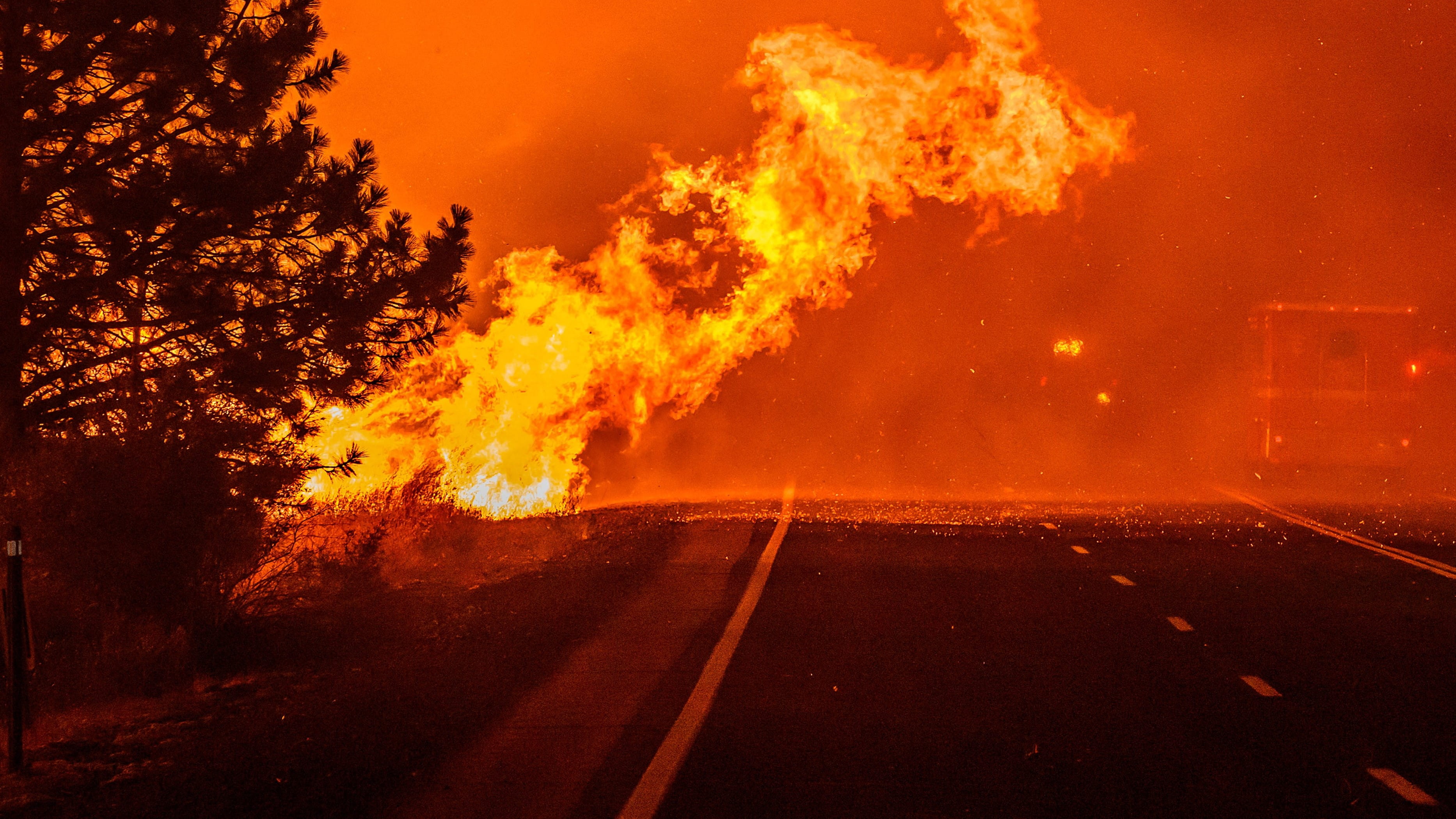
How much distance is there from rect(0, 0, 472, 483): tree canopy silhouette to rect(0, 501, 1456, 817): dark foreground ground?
2875 millimetres

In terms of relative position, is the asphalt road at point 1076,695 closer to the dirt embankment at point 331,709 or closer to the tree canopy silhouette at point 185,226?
the dirt embankment at point 331,709

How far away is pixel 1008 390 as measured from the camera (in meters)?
44.3

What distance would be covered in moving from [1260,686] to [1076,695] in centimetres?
130

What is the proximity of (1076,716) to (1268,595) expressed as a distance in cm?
557

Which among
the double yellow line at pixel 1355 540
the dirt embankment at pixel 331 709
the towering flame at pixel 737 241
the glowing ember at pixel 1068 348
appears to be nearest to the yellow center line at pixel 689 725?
the dirt embankment at pixel 331 709

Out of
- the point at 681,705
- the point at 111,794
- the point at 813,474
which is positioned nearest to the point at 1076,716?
the point at 681,705

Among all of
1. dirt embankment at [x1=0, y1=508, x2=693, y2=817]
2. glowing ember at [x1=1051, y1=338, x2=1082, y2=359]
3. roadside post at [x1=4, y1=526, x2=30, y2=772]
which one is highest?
glowing ember at [x1=1051, y1=338, x2=1082, y2=359]

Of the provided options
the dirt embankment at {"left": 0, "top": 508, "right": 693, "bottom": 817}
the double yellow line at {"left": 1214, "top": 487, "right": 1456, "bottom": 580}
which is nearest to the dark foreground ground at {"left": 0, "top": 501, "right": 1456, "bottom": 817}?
the dirt embankment at {"left": 0, "top": 508, "right": 693, "bottom": 817}

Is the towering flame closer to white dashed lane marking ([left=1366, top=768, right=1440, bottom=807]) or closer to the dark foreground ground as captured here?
the dark foreground ground

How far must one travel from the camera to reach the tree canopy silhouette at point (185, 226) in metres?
12.6

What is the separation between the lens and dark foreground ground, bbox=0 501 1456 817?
252 inches

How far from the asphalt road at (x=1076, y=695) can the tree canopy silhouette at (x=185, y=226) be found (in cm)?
540

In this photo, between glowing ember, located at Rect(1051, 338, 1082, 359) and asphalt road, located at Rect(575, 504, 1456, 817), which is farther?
glowing ember, located at Rect(1051, 338, 1082, 359)

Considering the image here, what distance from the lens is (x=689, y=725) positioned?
7547mm
